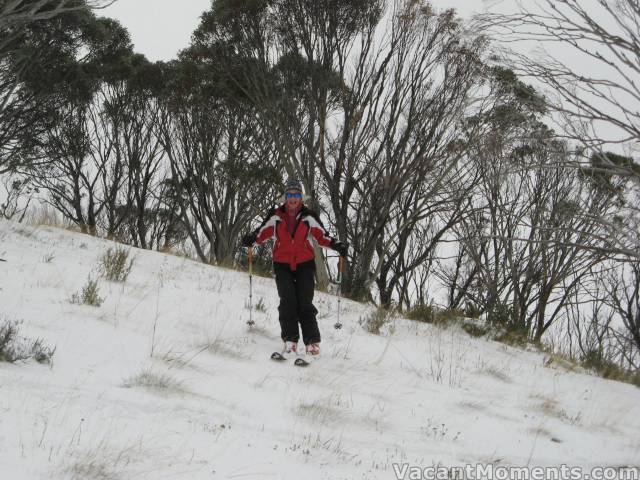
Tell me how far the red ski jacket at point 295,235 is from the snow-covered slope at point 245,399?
3.04 ft

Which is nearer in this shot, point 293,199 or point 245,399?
point 245,399

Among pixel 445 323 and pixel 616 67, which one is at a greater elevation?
pixel 616 67

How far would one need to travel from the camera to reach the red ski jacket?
5504 millimetres

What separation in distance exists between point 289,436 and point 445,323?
514cm

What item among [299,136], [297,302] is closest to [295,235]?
[297,302]

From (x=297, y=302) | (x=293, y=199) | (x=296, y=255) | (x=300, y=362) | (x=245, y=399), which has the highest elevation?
(x=293, y=199)

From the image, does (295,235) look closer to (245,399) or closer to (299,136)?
(245,399)

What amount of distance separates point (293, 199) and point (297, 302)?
41.0 inches

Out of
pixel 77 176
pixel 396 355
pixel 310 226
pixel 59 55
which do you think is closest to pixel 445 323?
pixel 396 355

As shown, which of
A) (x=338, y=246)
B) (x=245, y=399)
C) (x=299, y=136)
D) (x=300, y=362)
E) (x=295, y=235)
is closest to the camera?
(x=245, y=399)

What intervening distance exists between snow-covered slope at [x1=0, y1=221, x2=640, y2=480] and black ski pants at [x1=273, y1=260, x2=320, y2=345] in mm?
313

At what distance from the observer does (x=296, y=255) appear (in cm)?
552

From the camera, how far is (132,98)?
2031 centimetres

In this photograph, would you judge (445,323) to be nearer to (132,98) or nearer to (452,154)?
(452,154)
